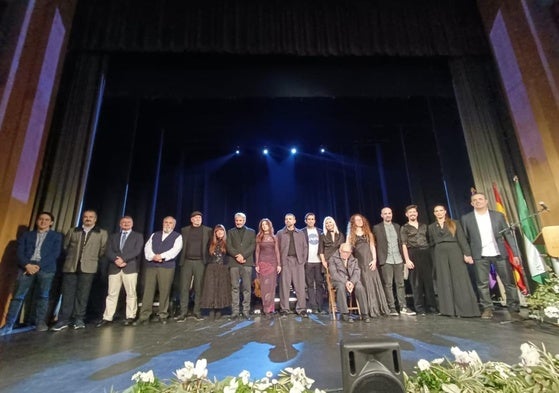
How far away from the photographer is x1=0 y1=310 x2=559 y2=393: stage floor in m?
1.64

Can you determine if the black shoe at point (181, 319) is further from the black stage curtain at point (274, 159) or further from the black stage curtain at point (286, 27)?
the black stage curtain at point (286, 27)

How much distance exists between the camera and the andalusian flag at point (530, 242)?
141 inches

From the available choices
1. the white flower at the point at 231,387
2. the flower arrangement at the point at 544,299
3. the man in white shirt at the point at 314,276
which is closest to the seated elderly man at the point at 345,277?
the man in white shirt at the point at 314,276

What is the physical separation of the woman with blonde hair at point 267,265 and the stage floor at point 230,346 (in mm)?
437

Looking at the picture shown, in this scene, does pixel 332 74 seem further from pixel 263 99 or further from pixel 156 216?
pixel 156 216

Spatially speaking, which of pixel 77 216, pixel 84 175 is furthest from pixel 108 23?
pixel 77 216

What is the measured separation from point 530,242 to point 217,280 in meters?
4.17

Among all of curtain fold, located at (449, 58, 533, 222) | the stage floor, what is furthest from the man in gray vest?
curtain fold, located at (449, 58, 533, 222)

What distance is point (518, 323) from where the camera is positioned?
9.54ft

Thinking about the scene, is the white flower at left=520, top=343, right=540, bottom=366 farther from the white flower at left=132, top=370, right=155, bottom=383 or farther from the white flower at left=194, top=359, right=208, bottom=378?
the white flower at left=132, top=370, right=155, bottom=383

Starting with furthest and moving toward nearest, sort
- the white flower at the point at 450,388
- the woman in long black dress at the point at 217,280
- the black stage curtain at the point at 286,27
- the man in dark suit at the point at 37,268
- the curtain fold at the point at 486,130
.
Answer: the black stage curtain at the point at 286,27 < the curtain fold at the point at 486,130 < the woman in long black dress at the point at 217,280 < the man in dark suit at the point at 37,268 < the white flower at the point at 450,388

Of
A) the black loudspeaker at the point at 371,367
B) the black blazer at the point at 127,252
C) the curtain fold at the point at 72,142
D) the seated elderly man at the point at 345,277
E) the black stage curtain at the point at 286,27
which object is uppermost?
the black stage curtain at the point at 286,27

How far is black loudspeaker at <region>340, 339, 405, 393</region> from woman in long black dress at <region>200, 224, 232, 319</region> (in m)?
3.01

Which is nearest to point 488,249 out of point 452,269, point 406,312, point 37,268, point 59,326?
point 452,269
